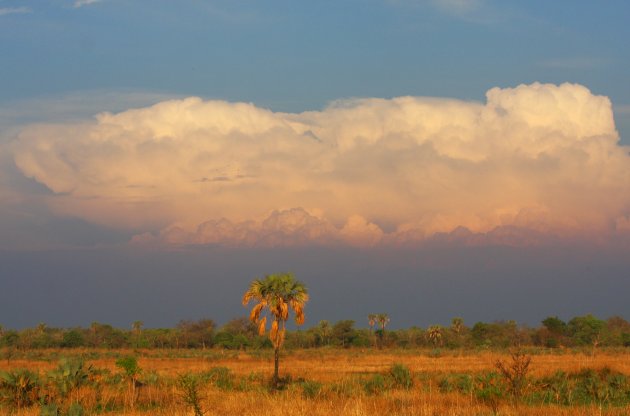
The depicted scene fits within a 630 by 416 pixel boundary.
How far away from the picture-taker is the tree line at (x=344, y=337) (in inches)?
4719

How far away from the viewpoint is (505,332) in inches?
5344

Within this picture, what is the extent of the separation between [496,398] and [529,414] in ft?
19.0

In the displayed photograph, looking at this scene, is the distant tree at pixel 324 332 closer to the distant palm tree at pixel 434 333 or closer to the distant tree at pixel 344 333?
the distant tree at pixel 344 333

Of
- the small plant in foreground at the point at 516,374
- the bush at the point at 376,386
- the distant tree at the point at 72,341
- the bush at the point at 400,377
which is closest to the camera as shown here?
the small plant in foreground at the point at 516,374

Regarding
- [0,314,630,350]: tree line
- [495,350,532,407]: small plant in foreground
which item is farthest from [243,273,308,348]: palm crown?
[0,314,630,350]: tree line

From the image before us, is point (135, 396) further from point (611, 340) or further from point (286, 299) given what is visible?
point (611, 340)

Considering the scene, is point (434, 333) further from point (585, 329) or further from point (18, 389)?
point (18, 389)

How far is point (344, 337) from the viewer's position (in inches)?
5148

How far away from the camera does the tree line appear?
120 meters

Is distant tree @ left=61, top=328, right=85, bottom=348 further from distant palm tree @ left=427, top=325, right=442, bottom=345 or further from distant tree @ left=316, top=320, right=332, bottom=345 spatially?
distant palm tree @ left=427, top=325, right=442, bottom=345

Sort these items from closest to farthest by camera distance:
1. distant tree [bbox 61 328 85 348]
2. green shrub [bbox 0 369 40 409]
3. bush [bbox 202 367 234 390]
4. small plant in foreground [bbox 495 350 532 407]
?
small plant in foreground [bbox 495 350 532 407] < green shrub [bbox 0 369 40 409] < bush [bbox 202 367 234 390] < distant tree [bbox 61 328 85 348]

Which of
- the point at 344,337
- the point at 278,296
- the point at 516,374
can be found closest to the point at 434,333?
the point at 344,337

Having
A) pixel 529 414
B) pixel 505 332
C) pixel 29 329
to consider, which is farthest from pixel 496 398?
pixel 29 329

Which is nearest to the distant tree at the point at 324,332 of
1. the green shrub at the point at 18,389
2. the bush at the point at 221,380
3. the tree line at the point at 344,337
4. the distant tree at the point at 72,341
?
the tree line at the point at 344,337
